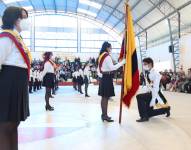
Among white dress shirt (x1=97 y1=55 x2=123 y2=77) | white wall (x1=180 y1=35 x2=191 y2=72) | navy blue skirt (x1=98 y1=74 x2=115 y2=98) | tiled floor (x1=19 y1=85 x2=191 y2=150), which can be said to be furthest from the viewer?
white wall (x1=180 y1=35 x2=191 y2=72)

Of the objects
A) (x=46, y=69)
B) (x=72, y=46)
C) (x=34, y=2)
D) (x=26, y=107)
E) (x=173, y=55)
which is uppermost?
(x=34, y=2)

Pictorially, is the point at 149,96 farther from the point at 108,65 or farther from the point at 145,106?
the point at 108,65

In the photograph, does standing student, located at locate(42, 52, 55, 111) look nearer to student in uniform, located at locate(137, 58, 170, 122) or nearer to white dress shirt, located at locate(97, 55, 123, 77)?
white dress shirt, located at locate(97, 55, 123, 77)

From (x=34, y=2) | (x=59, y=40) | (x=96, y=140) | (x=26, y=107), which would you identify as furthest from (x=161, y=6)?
(x=26, y=107)

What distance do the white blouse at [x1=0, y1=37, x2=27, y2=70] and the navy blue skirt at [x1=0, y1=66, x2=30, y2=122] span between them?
41mm

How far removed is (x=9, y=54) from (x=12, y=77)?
19 centimetres

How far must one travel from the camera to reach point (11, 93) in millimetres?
2773

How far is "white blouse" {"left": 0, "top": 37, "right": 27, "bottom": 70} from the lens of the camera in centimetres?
272

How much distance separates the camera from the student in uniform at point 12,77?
9.00 ft

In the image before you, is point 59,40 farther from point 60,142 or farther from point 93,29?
point 60,142

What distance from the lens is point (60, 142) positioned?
4422 millimetres

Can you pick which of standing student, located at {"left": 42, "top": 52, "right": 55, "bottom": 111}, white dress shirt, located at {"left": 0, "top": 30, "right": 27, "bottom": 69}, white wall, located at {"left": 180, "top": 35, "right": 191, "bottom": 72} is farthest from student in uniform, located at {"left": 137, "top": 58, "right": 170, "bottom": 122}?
white wall, located at {"left": 180, "top": 35, "right": 191, "bottom": 72}

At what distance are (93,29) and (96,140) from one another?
33346 mm

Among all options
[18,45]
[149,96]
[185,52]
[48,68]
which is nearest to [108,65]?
[149,96]
